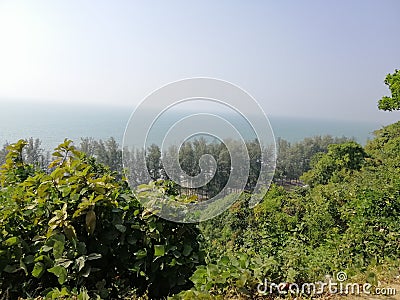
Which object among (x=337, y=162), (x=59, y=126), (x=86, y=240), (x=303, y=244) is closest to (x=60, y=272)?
(x=86, y=240)

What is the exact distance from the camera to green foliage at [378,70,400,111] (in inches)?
504

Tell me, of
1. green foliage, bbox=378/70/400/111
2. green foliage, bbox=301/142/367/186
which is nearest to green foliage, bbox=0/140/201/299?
green foliage, bbox=378/70/400/111

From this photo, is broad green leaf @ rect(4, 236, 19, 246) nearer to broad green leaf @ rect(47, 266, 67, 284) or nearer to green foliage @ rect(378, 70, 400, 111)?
broad green leaf @ rect(47, 266, 67, 284)

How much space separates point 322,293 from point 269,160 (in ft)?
2.74

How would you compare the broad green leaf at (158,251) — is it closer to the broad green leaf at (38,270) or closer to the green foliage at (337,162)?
the broad green leaf at (38,270)

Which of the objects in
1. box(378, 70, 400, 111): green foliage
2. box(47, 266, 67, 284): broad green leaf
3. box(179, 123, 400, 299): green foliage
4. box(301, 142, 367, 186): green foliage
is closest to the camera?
box(47, 266, 67, 284): broad green leaf

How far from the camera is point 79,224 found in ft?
6.43

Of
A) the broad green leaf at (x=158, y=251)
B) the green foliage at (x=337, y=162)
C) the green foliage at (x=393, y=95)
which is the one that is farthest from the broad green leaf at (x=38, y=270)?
the green foliage at (x=337, y=162)

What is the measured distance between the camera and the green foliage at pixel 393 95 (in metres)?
12.8

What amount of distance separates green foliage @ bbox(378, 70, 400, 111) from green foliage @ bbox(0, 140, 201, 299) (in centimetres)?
1310

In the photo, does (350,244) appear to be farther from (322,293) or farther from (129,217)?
(129,217)

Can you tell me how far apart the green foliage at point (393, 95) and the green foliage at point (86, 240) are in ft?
43.0

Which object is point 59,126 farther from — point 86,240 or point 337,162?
point 337,162

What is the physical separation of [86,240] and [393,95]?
13.9m
